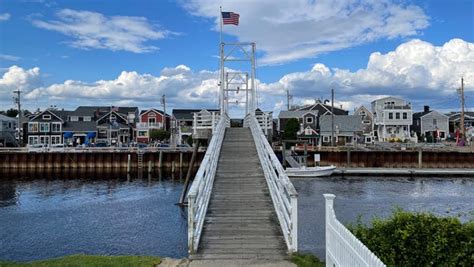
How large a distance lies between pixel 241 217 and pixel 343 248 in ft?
17.8

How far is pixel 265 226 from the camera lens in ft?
38.1

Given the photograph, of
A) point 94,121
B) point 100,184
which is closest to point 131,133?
point 94,121

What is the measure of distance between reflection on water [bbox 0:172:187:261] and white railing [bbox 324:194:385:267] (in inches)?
314

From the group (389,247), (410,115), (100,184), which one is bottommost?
(100,184)

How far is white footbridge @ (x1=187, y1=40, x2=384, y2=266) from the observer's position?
8.12 meters

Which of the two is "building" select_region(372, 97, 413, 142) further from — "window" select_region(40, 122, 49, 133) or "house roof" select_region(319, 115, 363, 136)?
"window" select_region(40, 122, 49, 133)

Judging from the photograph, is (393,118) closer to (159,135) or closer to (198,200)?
(159,135)

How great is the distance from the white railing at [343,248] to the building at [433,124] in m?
84.7

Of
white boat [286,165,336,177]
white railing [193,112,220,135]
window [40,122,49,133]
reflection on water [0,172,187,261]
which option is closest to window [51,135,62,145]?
window [40,122,49,133]

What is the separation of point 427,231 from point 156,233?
1345 centimetres

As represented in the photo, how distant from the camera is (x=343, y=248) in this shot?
7.07 m

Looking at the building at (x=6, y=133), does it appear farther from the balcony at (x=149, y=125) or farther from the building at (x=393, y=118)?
the building at (x=393, y=118)

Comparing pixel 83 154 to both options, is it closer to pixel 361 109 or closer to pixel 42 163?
pixel 42 163

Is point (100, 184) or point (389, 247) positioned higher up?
point (389, 247)
